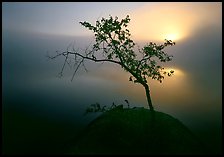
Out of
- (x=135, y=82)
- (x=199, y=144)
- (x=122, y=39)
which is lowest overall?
(x=199, y=144)

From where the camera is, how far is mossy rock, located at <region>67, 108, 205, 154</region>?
61.0 feet

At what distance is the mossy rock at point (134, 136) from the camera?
1859cm

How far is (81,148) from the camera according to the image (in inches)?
731

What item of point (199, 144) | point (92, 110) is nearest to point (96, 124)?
point (92, 110)

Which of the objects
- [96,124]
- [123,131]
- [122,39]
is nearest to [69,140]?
[96,124]

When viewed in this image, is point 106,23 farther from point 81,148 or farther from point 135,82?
point 81,148

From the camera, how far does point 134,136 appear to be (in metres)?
19.3

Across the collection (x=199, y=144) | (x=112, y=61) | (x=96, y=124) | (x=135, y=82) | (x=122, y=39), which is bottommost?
(x=199, y=144)

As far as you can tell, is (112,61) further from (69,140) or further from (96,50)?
(69,140)

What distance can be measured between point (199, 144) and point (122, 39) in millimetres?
8305

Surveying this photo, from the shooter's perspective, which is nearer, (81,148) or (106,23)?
(81,148)

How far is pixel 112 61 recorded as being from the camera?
20484 mm

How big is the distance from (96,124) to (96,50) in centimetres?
468

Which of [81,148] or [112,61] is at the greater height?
[112,61]
